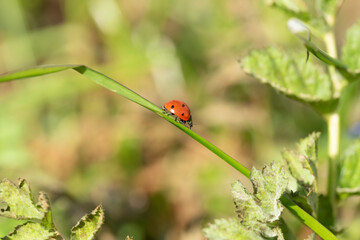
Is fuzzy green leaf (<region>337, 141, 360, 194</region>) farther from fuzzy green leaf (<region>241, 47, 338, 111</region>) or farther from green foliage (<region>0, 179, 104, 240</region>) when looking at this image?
green foliage (<region>0, 179, 104, 240</region>)

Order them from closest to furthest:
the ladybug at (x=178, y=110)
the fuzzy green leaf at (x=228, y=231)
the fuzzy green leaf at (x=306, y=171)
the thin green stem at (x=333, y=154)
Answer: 1. the fuzzy green leaf at (x=228, y=231)
2. the fuzzy green leaf at (x=306, y=171)
3. the thin green stem at (x=333, y=154)
4. the ladybug at (x=178, y=110)

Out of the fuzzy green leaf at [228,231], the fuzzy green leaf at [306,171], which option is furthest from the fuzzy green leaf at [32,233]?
the fuzzy green leaf at [306,171]

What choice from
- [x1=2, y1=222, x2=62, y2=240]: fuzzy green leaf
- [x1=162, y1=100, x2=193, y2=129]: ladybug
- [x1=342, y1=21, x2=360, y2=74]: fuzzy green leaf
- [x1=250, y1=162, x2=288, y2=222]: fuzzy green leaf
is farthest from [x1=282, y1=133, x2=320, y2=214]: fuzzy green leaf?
[x1=162, y1=100, x2=193, y2=129]: ladybug

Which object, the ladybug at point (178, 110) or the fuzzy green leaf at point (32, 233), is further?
the ladybug at point (178, 110)

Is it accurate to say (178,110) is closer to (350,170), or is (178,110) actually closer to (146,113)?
(350,170)

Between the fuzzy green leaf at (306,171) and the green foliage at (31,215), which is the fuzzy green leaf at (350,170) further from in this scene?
the green foliage at (31,215)

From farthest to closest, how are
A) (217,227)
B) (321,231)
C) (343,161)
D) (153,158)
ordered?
1. (153,158)
2. (343,161)
3. (321,231)
4. (217,227)

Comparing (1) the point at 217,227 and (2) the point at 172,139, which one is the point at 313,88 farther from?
(2) the point at 172,139

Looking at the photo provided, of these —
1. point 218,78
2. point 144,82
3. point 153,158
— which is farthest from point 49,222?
point 144,82

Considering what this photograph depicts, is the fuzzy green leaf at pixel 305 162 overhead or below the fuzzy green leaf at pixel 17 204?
overhead
